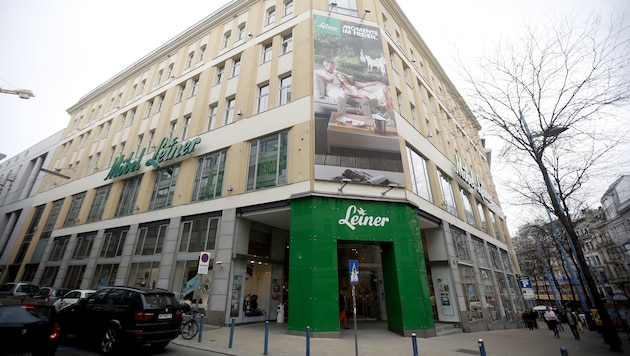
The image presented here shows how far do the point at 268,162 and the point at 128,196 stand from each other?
46.4ft

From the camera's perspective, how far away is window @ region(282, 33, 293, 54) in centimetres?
1913

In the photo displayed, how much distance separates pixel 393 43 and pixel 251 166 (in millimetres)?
14899

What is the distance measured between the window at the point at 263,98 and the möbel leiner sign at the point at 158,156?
16.5ft

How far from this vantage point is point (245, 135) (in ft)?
57.9

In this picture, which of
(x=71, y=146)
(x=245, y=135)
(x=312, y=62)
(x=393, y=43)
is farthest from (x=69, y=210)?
(x=393, y=43)

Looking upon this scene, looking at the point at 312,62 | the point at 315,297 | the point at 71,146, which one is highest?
the point at 71,146

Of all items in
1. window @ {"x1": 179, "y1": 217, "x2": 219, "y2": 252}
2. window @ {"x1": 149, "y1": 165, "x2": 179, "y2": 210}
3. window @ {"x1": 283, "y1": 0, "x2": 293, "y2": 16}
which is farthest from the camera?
window @ {"x1": 283, "y1": 0, "x2": 293, "y2": 16}

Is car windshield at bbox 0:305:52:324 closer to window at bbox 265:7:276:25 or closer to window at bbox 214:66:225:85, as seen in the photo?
window at bbox 214:66:225:85

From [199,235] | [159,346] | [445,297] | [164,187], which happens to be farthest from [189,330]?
[445,297]

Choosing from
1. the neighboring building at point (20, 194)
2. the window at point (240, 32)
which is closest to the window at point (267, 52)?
the window at point (240, 32)

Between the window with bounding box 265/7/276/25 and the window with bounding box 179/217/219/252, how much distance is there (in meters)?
15.6

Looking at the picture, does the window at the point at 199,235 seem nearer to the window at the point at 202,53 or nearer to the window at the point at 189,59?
the window at the point at 202,53

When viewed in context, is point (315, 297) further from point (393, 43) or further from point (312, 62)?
point (393, 43)

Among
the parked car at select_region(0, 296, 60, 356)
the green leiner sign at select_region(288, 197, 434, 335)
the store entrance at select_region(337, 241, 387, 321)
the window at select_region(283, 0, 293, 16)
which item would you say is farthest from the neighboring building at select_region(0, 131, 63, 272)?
the window at select_region(283, 0, 293, 16)
